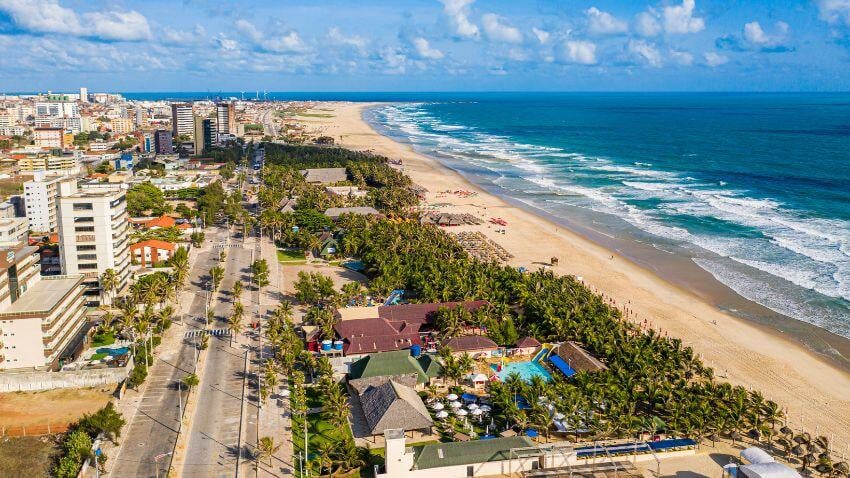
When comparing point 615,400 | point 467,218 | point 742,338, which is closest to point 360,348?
point 615,400

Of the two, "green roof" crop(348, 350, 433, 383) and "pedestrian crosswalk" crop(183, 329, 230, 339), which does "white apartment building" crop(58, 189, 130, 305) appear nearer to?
"pedestrian crosswalk" crop(183, 329, 230, 339)

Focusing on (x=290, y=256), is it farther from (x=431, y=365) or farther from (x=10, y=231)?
(x=431, y=365)

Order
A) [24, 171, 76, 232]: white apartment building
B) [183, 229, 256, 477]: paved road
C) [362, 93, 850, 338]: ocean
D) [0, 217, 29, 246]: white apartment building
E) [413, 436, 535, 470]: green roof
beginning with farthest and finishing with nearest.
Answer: [24, 171, 76, 232]: white apartment building, [362, 93, 850, 338]: ocean, [0, 217, 29, 246]: white apartment building, [183, 229, 256, 477]: paved road, [413, 436, 535, 470]: green roof

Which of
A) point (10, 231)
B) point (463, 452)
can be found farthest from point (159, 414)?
point (10, 231)

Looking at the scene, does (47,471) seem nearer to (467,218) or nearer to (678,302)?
(678,302)

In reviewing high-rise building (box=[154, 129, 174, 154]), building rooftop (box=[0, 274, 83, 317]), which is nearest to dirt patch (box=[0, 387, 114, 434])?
building rooftop (box=[0, 274, 83, 317])
